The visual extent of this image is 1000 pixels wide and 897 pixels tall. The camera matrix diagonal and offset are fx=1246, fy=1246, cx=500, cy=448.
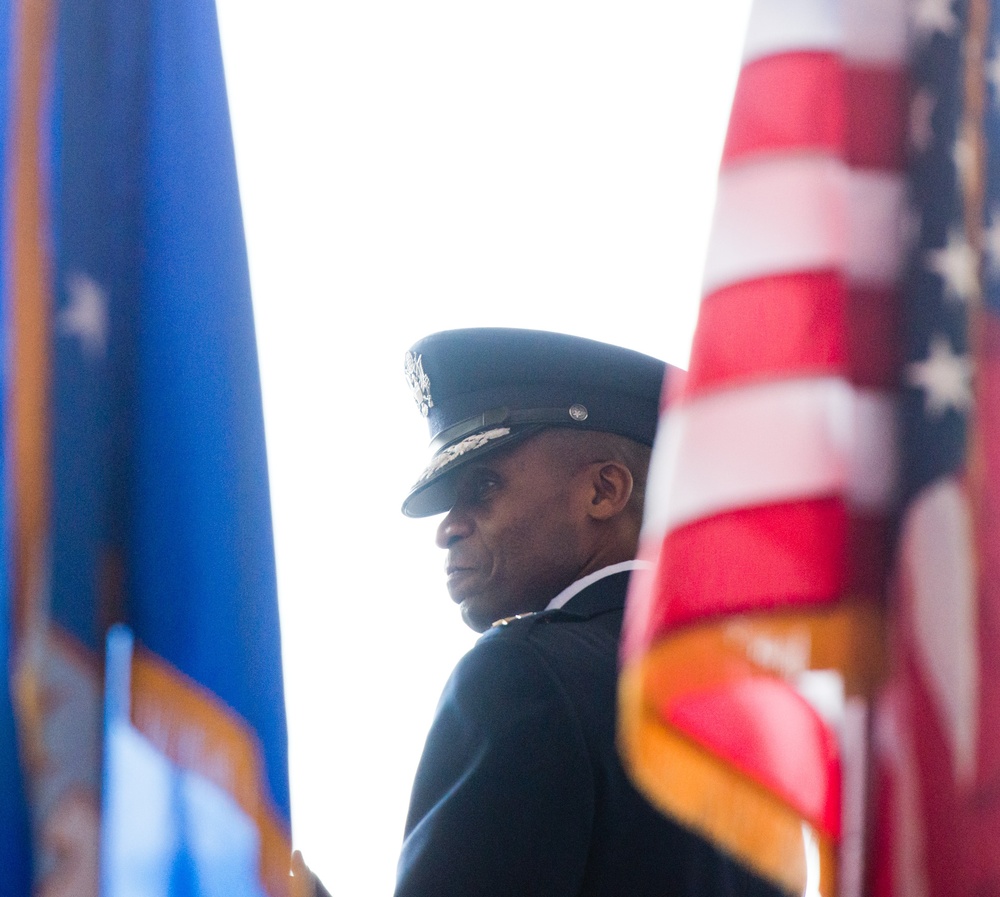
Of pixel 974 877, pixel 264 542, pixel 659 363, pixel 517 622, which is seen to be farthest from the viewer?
pixel 659 363

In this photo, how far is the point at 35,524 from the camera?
3.62 feet

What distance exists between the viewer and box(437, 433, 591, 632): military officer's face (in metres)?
1.94

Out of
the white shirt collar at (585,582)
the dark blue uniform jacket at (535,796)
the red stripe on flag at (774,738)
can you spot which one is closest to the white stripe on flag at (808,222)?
the red stripe on flag at (774,738)

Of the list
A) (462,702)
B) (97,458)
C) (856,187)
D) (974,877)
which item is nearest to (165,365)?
(97,458)

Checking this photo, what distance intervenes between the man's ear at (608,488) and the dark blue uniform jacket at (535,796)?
0.35 metres

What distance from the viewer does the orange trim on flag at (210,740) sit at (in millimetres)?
1166

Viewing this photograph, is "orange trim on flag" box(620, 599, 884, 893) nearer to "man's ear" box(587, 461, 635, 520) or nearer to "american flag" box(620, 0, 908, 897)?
"american flag" box(620, 0, 908, 897)

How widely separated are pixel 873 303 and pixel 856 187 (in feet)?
0.34

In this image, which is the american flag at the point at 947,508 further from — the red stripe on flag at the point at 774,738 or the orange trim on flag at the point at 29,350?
the orange trim on flag at the point at 29,350

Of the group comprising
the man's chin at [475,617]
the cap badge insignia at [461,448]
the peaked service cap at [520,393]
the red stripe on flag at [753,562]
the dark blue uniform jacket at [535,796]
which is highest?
the peaked service cap at [520,393]

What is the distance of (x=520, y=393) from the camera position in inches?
79.5

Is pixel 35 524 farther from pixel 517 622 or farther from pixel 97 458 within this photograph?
pixel 517 622

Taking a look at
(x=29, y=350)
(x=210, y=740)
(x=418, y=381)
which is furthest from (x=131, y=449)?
(x=418, y=381)

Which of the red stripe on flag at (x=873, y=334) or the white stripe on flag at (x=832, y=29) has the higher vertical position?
the white stripe on flag at (x=832, y=29)
